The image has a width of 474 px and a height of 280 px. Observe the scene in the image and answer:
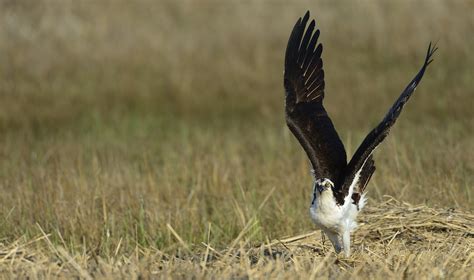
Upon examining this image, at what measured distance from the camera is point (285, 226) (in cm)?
679

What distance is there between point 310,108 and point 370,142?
0.94 metres

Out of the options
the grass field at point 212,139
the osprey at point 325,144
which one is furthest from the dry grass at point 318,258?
the osprey at point 325,144

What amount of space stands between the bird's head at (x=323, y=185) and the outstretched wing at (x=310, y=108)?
20cm

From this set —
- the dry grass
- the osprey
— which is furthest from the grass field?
the osprey

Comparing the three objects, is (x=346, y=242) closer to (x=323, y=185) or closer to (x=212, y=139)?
(x=323, y=185)

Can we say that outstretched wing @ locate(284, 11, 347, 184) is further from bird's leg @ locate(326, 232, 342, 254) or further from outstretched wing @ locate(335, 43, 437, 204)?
bird's leg @ locate(326, 232, 342, 254)

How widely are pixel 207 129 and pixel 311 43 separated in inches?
221

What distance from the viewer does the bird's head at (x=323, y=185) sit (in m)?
5.24

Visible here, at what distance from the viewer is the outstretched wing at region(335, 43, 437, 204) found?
509 cm

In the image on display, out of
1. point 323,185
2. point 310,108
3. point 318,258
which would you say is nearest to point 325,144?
point 310,108

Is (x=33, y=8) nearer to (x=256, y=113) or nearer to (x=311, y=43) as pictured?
(x=256, y=113)

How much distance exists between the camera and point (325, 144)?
5.73 metres

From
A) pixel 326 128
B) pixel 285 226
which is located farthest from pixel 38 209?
pixel 326 128

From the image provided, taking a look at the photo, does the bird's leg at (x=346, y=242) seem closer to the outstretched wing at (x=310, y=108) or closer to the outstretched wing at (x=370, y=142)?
the outstretched wing at (x=370, y=142)
